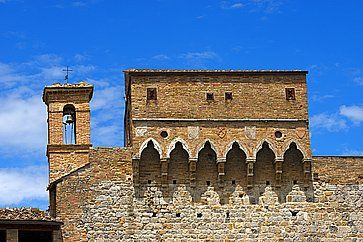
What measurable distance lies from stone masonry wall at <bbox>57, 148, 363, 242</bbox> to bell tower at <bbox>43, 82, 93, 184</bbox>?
98.9 inches

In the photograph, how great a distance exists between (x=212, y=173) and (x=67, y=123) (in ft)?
18.4

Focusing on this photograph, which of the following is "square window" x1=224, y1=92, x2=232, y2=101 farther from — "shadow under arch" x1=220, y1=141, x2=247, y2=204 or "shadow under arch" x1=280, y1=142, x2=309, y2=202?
"shadow under arch" x1=280, y1=142, x2=309, y2=202

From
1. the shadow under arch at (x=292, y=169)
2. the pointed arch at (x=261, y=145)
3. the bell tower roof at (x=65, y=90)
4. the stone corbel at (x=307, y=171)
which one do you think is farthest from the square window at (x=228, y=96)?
the bell tower roof at (x=65, y=90)

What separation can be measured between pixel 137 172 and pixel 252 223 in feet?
12.1

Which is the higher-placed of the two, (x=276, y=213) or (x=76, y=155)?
(x=76, y=155)

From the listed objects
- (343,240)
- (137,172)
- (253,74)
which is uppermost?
(253,74)

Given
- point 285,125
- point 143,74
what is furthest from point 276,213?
point 143,74

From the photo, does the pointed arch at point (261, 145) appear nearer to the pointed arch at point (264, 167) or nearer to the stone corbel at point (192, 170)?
the pointed arch at point (264, 167)

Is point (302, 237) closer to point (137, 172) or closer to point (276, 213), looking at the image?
point (276, 213)

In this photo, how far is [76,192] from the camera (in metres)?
28.8

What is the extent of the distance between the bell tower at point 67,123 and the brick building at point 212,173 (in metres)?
1.58

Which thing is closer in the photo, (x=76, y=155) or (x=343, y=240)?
(x=343, y=240)

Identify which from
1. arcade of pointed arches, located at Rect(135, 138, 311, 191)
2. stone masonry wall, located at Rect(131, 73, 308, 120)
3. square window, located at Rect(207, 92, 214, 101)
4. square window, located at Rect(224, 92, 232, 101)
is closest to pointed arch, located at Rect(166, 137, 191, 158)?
arcade of pointed arches, located at Rect(135, 138, 311, 191)

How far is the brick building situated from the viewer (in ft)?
95.0
